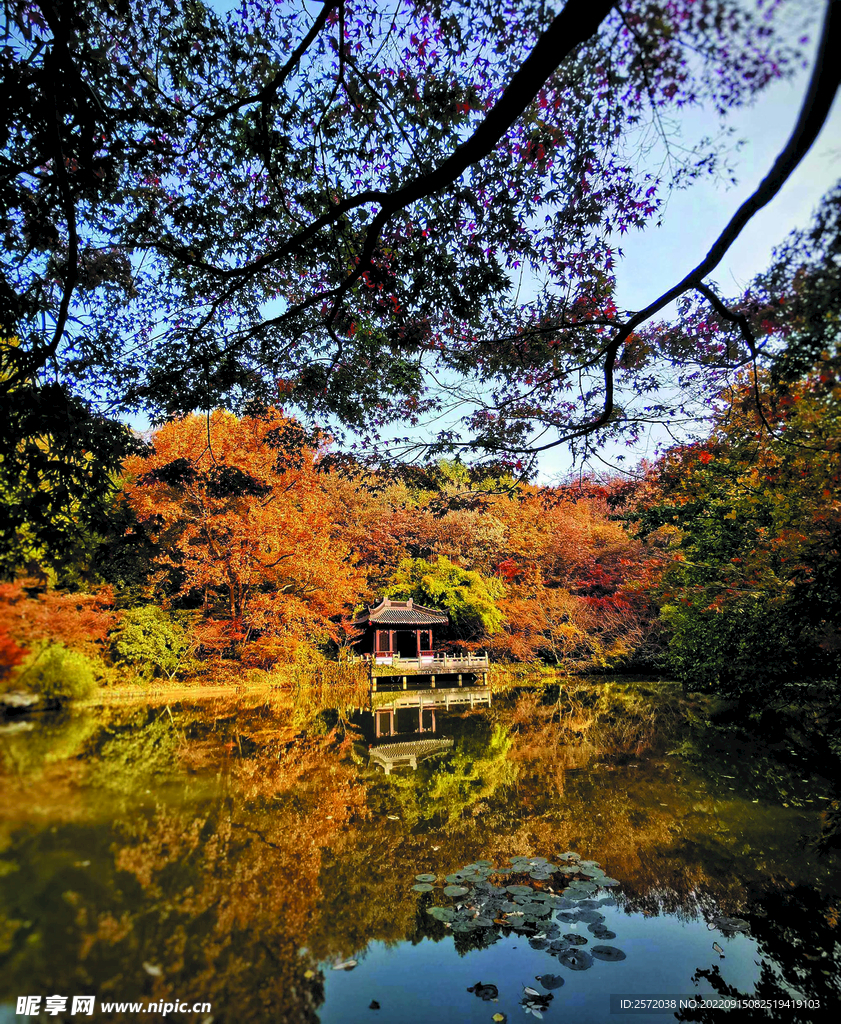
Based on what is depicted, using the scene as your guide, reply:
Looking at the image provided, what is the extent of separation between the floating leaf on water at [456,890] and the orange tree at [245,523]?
110 inches

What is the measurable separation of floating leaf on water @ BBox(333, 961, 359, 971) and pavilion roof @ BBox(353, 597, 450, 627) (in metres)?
14.1

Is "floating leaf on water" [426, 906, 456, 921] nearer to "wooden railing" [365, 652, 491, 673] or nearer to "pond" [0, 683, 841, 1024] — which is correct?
"pond" [0, 683, 841, 1024]

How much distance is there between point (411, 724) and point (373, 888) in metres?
7.72

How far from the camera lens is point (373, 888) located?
3051 mm

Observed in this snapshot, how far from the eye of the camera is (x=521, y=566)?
1909cm

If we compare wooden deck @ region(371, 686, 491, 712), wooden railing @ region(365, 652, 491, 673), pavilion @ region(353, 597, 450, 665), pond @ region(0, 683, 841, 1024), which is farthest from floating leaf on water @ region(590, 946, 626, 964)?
pavilion @ region(353, 597, 450, 665)

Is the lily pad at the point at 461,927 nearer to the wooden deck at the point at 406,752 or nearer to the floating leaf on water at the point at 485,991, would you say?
the floating leaf on water at the point at 485,991

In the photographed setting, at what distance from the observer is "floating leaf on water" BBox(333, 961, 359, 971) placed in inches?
88.7

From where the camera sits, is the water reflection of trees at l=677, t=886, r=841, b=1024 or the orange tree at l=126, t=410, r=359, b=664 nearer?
the water reflection of trees at l=677, t=886, r=841, b=1024

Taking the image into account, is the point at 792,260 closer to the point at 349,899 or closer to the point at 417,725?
the point at 349,899

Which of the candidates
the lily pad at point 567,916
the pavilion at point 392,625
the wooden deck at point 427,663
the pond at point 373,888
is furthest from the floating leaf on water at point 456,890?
the pavilion at point 392,625

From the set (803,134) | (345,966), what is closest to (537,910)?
(345,966)

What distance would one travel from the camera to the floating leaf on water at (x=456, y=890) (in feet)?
9.81

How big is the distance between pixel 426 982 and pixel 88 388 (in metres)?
4.38
